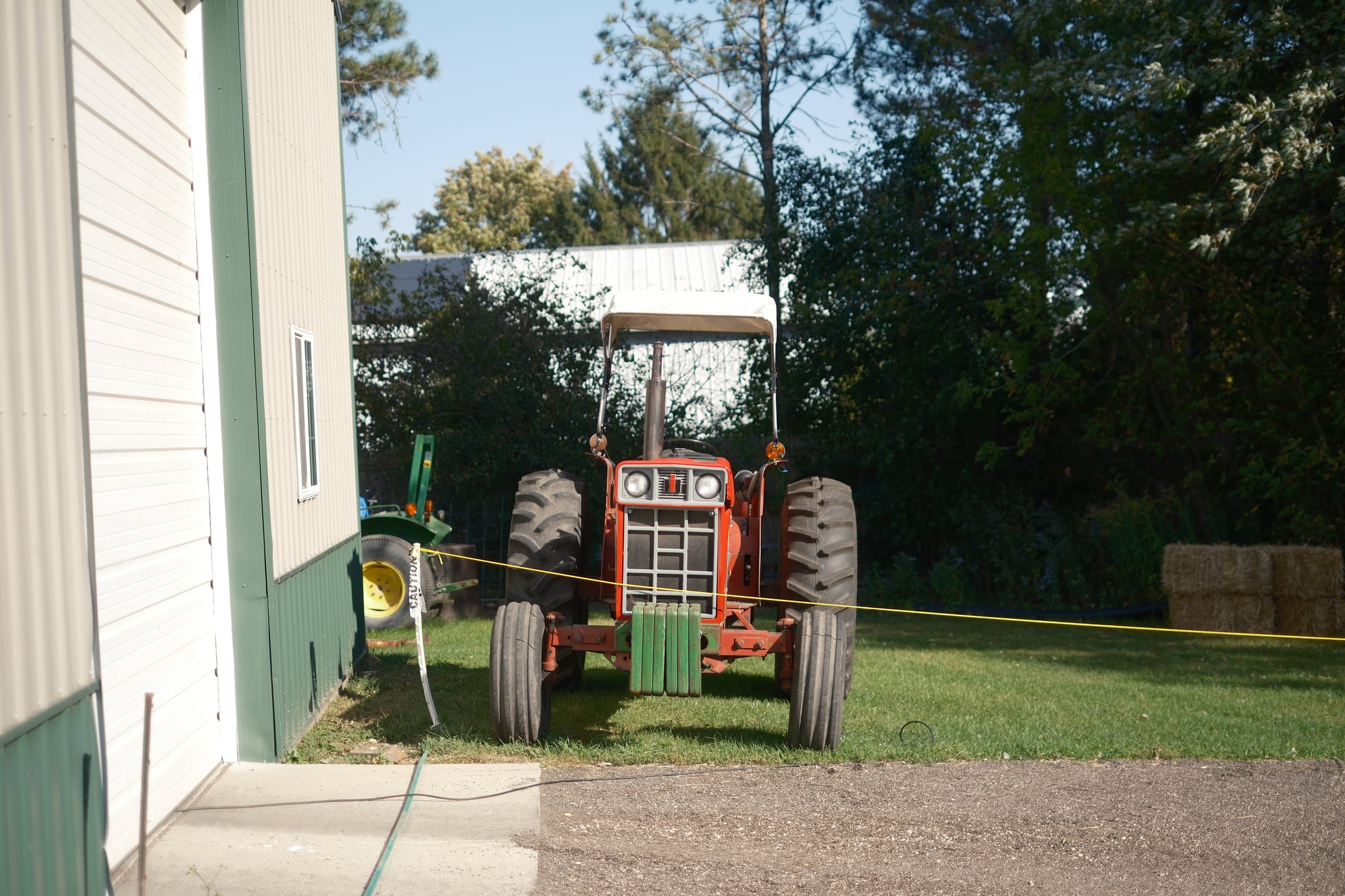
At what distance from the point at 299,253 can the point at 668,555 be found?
3224 millimetres

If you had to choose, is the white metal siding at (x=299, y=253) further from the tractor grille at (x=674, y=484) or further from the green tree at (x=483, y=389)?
the green tree at (x=483, y=389)

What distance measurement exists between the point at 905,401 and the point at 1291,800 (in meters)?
9.88

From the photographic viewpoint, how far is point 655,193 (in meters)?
39.4

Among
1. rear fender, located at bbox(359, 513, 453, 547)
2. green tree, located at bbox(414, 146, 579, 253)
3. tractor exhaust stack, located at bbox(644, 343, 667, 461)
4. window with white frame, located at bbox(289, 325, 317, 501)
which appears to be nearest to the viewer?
tractor exhaust stack, located at bbox(644, 343, 667, 461)

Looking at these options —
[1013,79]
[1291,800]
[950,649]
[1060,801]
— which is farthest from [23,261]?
[1013,79]

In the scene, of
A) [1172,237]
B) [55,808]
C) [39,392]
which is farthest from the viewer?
[1172,237]

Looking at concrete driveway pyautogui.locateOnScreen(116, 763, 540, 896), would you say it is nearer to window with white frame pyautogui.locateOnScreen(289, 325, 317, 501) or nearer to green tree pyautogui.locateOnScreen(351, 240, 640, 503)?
window with white frame pyautogui.locateOnScreen(289, 325, 317, 501)

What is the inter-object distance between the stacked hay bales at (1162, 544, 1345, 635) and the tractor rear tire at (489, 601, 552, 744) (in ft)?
25.7

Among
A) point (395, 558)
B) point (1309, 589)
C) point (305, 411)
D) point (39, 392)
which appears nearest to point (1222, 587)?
point (1309, 589)

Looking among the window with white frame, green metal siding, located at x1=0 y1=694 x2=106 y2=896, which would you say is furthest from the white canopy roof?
green metal siding, located at x1=0 y1=694 x2=106 y2=896

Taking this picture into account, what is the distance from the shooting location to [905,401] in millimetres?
15156

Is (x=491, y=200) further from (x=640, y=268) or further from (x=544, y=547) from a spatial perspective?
(x=544, y=547)

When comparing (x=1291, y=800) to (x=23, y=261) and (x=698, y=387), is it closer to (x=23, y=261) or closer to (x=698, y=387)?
(x=23, y=261)

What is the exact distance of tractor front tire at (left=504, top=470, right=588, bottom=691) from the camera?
6.65 m
